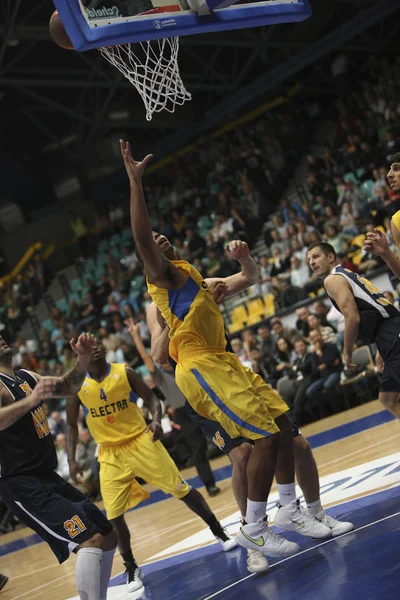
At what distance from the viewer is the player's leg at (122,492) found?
6.05 m

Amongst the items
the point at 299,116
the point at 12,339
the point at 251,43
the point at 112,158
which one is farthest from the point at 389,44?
the point at 12,339

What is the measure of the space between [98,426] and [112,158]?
18.9 metres

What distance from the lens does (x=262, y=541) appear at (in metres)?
4.80

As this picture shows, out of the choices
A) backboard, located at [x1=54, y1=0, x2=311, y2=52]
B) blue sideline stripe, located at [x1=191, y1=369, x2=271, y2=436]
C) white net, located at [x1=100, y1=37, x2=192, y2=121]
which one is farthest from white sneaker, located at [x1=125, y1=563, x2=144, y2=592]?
backboard, located at [x1=54, y1=0, x2=311, y2=52]

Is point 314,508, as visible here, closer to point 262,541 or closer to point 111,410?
point 262,541

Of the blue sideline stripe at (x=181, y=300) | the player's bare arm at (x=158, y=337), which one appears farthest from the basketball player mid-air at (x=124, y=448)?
the blue sideline stripe at (x=181, y=300)

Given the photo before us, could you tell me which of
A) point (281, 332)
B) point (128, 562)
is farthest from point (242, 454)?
point (281, 332)

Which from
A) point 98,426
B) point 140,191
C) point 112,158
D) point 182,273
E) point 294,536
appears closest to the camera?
point 140,191

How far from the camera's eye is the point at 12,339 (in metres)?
22.0

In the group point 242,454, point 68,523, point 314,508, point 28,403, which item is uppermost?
point 28,403

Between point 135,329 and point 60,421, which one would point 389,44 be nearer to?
point 60,421

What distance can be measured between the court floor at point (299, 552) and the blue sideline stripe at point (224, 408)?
838 millimetres

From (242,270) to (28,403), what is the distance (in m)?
1.99

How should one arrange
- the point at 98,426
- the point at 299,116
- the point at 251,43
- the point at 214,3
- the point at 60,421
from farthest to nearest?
the point at 299,116, the point at 251,43, the point at 60,421, the point at 98,426, the point at 214,3
